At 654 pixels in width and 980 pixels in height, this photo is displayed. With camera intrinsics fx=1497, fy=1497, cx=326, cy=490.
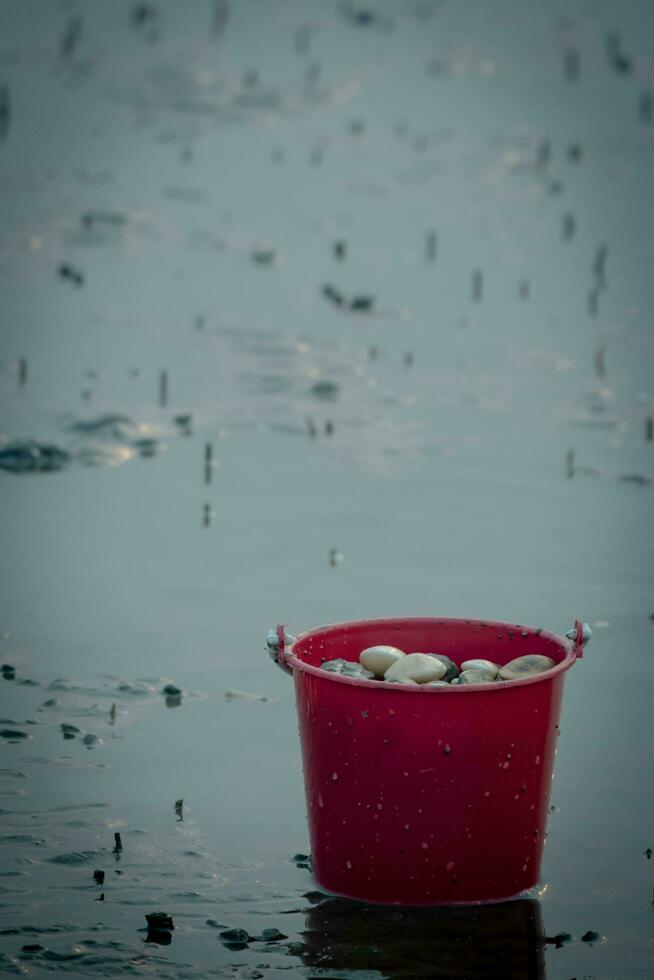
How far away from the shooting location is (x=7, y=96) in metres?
13.5

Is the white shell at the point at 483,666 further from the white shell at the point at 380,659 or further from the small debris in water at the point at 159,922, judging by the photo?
the small debris in water at the point at 159,922

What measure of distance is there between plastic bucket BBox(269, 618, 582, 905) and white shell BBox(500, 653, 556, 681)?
7cm

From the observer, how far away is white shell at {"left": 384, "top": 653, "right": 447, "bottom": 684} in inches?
148

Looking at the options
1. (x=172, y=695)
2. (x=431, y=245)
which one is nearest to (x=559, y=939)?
(x=172, y=695)

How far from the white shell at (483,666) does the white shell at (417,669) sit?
100mm

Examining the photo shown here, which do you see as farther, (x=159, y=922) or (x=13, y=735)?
(x=13, y=735)

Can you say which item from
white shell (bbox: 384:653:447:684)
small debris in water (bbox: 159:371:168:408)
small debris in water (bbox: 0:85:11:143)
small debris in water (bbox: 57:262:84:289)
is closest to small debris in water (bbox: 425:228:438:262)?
small debris in water (bbox: 57:262:84:289)

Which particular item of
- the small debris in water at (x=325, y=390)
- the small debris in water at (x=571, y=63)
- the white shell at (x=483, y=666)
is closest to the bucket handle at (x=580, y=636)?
the white shell at (x=483, y=666)

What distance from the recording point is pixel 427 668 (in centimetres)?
376

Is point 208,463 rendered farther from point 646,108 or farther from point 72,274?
point 646,108

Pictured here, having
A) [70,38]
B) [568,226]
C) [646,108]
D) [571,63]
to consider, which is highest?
[70,38]

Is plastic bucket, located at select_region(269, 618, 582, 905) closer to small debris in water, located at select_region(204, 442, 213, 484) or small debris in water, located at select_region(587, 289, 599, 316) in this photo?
small debris in water, located at select_region(204, 442, 213, 484)

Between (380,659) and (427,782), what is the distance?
0.39 m

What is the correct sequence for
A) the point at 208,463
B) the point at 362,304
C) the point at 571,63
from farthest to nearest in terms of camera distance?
the point at 571,63
the point at 362,304
the point at 208,463
